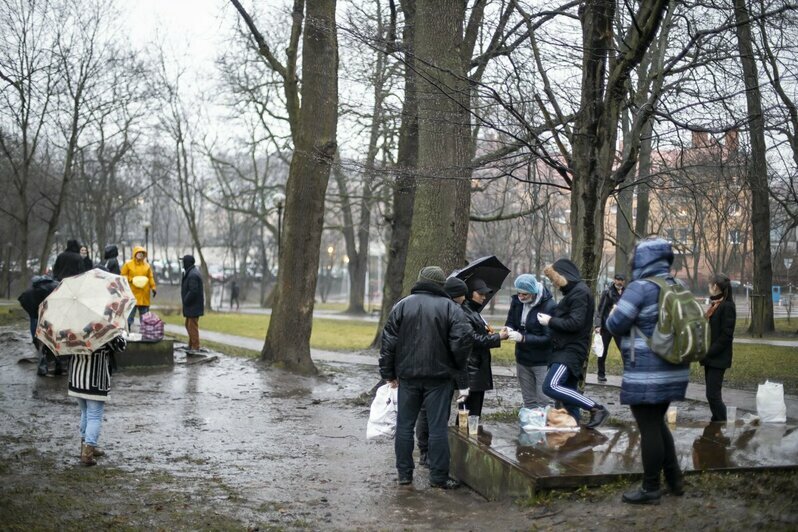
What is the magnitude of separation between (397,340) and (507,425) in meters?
1.80

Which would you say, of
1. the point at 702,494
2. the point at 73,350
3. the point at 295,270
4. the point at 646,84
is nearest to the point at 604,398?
the point at 646,84

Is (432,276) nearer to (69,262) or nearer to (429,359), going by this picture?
(429,359)

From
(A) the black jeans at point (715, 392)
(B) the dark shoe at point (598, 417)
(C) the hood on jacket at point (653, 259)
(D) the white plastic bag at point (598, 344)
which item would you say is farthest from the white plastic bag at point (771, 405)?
(D) the white plastic bag at point (598, 344)

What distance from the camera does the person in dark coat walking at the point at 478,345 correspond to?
7828 millimetres

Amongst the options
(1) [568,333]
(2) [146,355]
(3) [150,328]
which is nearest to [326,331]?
(3) [150,328]

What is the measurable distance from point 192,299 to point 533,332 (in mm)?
9100

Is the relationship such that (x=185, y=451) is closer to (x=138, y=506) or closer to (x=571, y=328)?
(x=138, y=506)

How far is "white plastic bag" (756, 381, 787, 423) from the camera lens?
8.86m

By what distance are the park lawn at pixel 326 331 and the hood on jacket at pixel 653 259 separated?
16.1 meters

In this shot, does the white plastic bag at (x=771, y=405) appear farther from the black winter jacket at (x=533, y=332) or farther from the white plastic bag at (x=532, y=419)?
the white plastic bag at (x=532, y=419)

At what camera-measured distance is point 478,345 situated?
25.8 feet

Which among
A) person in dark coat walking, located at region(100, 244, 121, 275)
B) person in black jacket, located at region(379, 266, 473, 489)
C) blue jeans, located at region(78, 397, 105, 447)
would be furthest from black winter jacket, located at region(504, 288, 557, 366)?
person in dark coat walking, located at region(100, 244, 121, 275)

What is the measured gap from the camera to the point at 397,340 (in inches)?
277

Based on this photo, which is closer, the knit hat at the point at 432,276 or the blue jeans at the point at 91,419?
the knit hat at the point at 432,276
